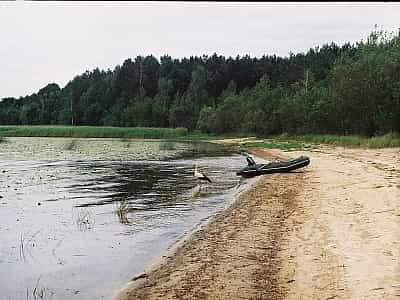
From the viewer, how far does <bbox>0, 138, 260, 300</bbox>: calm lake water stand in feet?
31.0

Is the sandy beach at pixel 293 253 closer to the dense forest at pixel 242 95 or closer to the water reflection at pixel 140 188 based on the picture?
the water reflection at pixel 140 188

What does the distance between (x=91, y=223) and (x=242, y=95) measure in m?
80.4

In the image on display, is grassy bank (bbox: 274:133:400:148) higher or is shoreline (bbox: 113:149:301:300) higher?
grassy bank (bbox: 274:133:400:148)

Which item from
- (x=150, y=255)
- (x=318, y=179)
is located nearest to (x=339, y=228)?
(x=150, y=255)

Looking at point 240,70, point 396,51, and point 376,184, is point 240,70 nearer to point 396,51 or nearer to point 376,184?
point 396,51

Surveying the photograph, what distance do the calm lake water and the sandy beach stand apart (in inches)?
36.7

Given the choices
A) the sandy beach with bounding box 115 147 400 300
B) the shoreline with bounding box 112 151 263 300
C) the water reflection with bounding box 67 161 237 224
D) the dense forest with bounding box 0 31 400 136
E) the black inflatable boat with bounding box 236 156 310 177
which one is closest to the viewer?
the sandy beach with bounding box 115 147 400 300

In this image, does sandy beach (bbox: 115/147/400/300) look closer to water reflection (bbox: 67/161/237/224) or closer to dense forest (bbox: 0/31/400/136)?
water reflection (bbox: 67/161/237/224)

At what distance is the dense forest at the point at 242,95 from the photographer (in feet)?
142

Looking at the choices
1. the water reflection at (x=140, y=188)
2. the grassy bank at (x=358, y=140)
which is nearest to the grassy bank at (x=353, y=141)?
the grassy bank at (x=358, y=140)

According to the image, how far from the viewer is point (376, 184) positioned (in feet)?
55.8

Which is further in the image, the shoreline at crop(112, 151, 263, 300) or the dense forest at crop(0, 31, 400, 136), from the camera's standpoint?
the dense forest at crop(0, 31, 400, 136)

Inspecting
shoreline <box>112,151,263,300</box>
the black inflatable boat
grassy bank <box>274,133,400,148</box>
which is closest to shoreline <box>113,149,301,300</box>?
shoreline <box>112,151,263,300</box>

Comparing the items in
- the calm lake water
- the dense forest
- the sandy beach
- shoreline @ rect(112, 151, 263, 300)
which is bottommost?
the calm lake water
